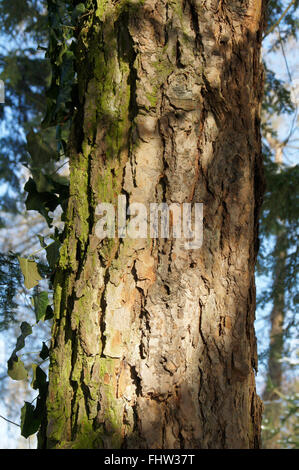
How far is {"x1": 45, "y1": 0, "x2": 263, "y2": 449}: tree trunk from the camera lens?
0.98 m

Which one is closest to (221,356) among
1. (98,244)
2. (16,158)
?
(98,244)

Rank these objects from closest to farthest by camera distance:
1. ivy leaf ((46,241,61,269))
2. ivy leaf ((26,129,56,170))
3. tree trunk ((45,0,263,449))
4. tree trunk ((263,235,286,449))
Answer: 1. tree trunk ((45,0,263,449))
2. ivy leaf ((46,241,61,269))
3. ivy leaf ((26,129,56,170))
4. tree trunk ((263,235,286,449))

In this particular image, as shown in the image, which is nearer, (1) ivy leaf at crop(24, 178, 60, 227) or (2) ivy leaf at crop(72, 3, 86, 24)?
(2) ivy leaf at crop(72, 3, 86, 24)

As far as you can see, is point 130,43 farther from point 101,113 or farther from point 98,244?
point 98,244

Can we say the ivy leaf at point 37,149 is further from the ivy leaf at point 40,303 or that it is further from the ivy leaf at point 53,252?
the ivy leaf at point 40,303

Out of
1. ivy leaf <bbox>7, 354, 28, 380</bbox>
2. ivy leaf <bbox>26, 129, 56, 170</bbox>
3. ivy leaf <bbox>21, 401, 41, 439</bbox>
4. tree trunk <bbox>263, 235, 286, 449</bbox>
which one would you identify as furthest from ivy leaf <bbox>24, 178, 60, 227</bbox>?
tree trunk <bbox>263, 235, 286, 449</bbox>

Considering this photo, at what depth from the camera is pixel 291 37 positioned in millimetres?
3707

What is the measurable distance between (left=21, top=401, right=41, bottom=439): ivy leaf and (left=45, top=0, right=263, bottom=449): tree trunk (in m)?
0.21

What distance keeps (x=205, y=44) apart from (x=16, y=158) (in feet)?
12.9

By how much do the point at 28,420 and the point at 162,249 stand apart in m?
0.63

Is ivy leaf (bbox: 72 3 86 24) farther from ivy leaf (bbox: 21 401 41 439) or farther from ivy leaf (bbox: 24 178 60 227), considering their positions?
ivy leaf (bbox: 21 401 41 439)

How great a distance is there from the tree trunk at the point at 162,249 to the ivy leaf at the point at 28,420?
0.21 meters

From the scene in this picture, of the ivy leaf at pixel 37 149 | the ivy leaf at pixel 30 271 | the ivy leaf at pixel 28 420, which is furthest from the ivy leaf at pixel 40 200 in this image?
the ivy leaf at pixel 28 420

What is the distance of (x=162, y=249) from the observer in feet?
3.37
